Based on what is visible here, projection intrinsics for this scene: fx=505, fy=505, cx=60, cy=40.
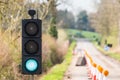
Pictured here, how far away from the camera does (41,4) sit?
3797cm

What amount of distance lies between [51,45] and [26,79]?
1817 cm

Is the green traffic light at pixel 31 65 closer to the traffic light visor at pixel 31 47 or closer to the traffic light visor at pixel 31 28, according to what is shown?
the traffic light visor at pixel 31 47

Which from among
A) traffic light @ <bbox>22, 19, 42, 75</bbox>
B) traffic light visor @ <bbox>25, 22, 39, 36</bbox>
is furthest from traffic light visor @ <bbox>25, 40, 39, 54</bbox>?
traffic light visor @ <bbox>25, 22, 39, 36</bbox>

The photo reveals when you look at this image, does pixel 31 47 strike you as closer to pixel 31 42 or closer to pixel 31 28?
pixel 31 42

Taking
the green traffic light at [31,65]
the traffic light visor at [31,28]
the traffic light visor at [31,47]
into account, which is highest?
the traffic light visor at [31,28]

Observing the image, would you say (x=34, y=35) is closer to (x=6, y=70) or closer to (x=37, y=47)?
(x=37, y=47)

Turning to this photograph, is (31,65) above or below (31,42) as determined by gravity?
below

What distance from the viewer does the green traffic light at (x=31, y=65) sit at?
1191 centimetres

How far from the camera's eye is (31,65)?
1196 cm

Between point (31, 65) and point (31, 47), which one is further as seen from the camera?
point (31, 47)

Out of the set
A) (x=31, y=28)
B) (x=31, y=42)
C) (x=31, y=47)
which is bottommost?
(x=31, y=47)

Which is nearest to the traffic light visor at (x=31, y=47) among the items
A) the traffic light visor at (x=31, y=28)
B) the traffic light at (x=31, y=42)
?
the traffic light at (x=31, y=42)

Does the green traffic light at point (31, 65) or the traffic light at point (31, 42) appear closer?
the green traffic light at point (31, 65)

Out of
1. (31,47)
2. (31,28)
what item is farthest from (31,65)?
(31,28)
